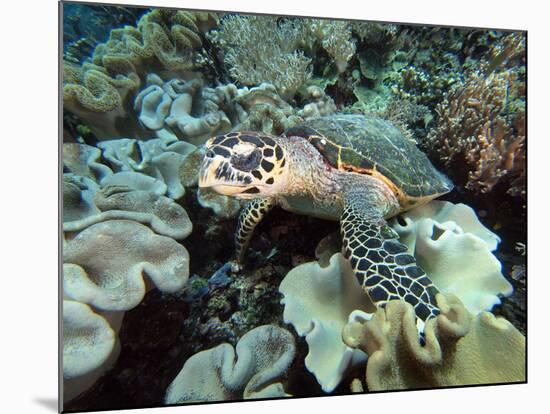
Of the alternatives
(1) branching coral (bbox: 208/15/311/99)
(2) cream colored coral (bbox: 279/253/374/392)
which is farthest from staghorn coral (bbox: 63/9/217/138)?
(2) cream colored coral (bbox: 279/253/374/392)

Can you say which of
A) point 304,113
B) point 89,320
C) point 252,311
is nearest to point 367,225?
point 252,311

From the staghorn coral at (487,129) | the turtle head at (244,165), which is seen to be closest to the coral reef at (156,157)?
the turtle head at (244,165)

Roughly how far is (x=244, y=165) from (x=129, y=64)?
88 cm

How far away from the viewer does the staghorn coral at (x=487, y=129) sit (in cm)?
173

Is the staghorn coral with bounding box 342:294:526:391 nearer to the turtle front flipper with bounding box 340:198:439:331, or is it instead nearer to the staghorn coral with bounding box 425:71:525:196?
the turtle front flipper with bounding box 340:198:439:331

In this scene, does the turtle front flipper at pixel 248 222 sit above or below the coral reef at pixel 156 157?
below

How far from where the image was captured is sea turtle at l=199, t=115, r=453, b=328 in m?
1.40

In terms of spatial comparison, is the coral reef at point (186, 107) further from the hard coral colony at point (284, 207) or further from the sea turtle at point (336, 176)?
the sea turtle at point (336, 176)

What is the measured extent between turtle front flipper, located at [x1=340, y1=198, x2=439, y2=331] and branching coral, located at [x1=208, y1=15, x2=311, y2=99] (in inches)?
37.6

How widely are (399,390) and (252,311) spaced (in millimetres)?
689

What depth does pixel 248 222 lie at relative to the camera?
5.69 feet

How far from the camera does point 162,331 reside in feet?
4.18

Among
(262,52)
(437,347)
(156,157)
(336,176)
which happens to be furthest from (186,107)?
(437,347)

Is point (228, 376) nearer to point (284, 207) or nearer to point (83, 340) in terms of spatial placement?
point (83, 340)
